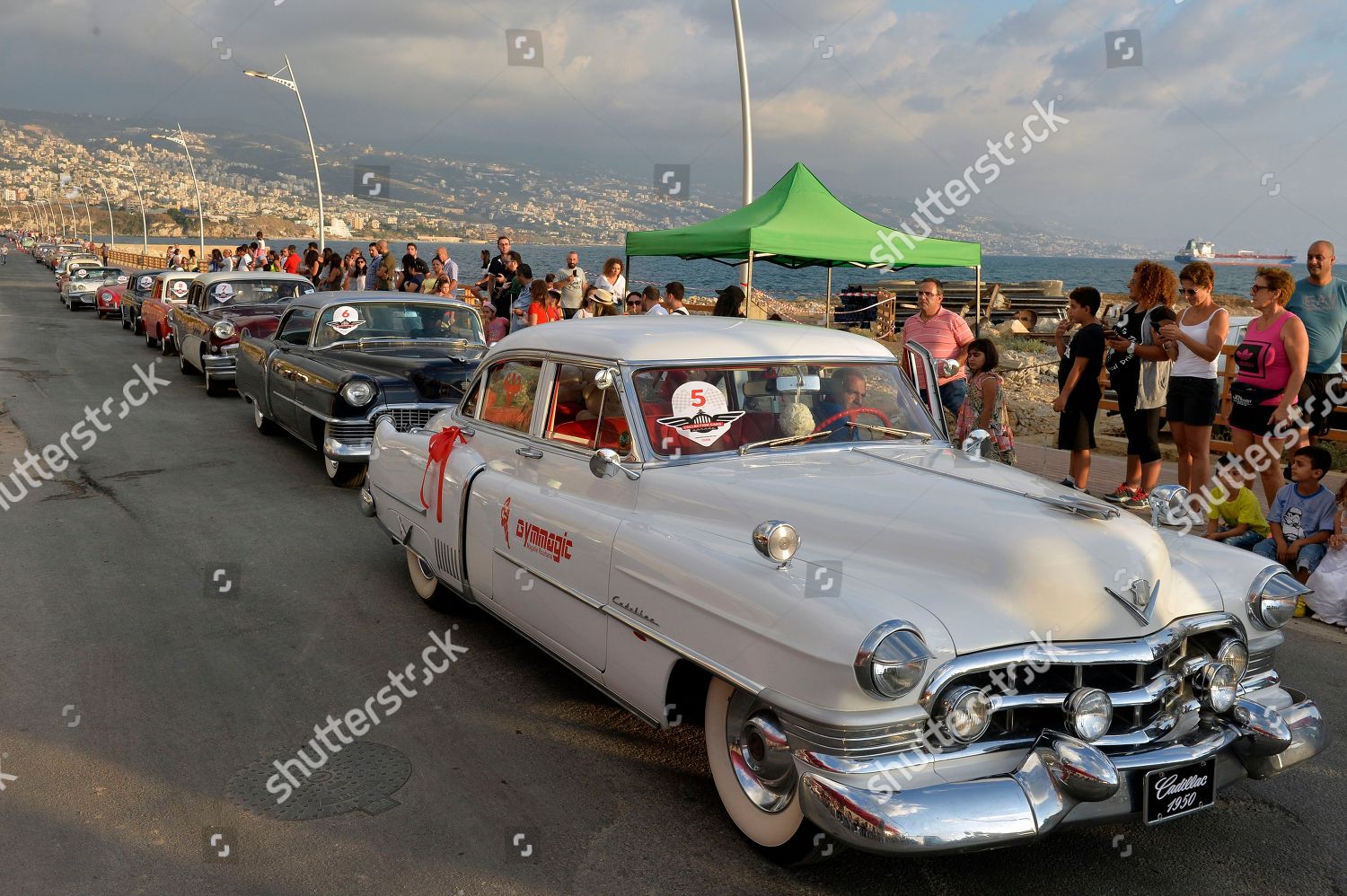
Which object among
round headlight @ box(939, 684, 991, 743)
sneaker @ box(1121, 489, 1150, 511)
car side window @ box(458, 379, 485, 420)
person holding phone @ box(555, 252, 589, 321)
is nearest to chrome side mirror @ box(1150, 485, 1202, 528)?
sneaker @ box(1121, 489, 1150, 511)

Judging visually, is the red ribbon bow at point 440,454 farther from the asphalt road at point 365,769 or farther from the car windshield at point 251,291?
the car windshield at point 251,291

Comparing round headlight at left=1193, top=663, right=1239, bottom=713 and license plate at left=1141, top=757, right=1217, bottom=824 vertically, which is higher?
round headlight at left=1193, top=663, right=1239, bottom=713

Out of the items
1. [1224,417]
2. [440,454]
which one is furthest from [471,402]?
[1224,417]

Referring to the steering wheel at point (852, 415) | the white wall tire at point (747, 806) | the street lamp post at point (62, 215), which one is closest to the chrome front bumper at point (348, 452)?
the steering wheel at point (852, 415)

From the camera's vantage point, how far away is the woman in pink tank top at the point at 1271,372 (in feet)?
22.8

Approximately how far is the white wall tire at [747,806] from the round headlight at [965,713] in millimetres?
524

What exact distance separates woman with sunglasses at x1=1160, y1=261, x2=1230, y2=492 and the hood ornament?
4.67 m

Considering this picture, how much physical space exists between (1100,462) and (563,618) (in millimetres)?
8272

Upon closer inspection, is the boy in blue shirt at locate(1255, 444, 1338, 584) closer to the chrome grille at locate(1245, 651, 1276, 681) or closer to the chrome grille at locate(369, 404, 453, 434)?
the chrome grille at locate(1245, 651, 1276, 681)

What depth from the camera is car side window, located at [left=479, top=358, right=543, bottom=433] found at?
16.3ft

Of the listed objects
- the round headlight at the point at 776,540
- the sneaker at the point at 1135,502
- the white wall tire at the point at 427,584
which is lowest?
the white wall tire at the point at 427,584

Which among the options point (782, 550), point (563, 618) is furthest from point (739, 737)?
point (563, 618)

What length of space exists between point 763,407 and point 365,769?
2.18 m

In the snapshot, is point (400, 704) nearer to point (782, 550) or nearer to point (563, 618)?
point (563, 618)
